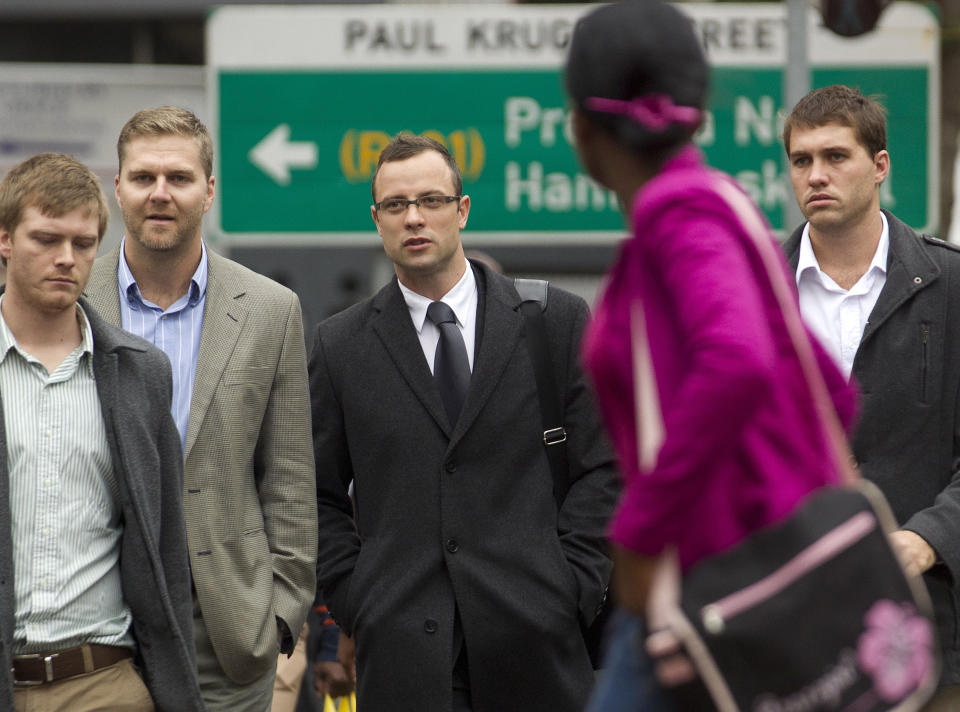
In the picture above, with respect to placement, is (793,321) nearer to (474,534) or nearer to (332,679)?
(474,534)

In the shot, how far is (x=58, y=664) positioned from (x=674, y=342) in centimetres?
188

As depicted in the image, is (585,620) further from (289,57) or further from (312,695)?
(289,57)

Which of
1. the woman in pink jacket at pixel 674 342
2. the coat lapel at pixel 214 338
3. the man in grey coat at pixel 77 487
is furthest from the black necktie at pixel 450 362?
the woman in pink jacket at pixel 674 342

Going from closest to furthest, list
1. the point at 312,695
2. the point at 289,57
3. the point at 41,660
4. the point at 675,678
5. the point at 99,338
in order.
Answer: the point at 675,678 < the point at 41,660 < the point at 99,338 < the point at 312,695 < the point at 289,57

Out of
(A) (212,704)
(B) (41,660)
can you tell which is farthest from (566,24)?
(B) (41,660)

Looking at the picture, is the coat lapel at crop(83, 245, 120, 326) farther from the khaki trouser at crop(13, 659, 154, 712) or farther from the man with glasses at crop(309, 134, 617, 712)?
the khaki trouser at crop(13, 659, 154, 712)

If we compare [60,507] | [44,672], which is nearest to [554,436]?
[60,507]

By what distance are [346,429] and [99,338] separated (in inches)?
42.5

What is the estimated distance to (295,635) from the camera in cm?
509

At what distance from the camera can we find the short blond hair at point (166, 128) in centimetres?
514

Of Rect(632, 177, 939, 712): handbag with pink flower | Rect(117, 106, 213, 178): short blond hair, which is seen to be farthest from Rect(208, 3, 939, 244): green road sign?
Rect(632, 177, 939, 712): handbag with pink flower

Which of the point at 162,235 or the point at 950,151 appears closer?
the point at 162,235

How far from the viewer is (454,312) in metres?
5.23

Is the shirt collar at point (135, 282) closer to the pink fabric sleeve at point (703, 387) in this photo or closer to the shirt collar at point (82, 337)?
the shirt collar at point (82, 337)
